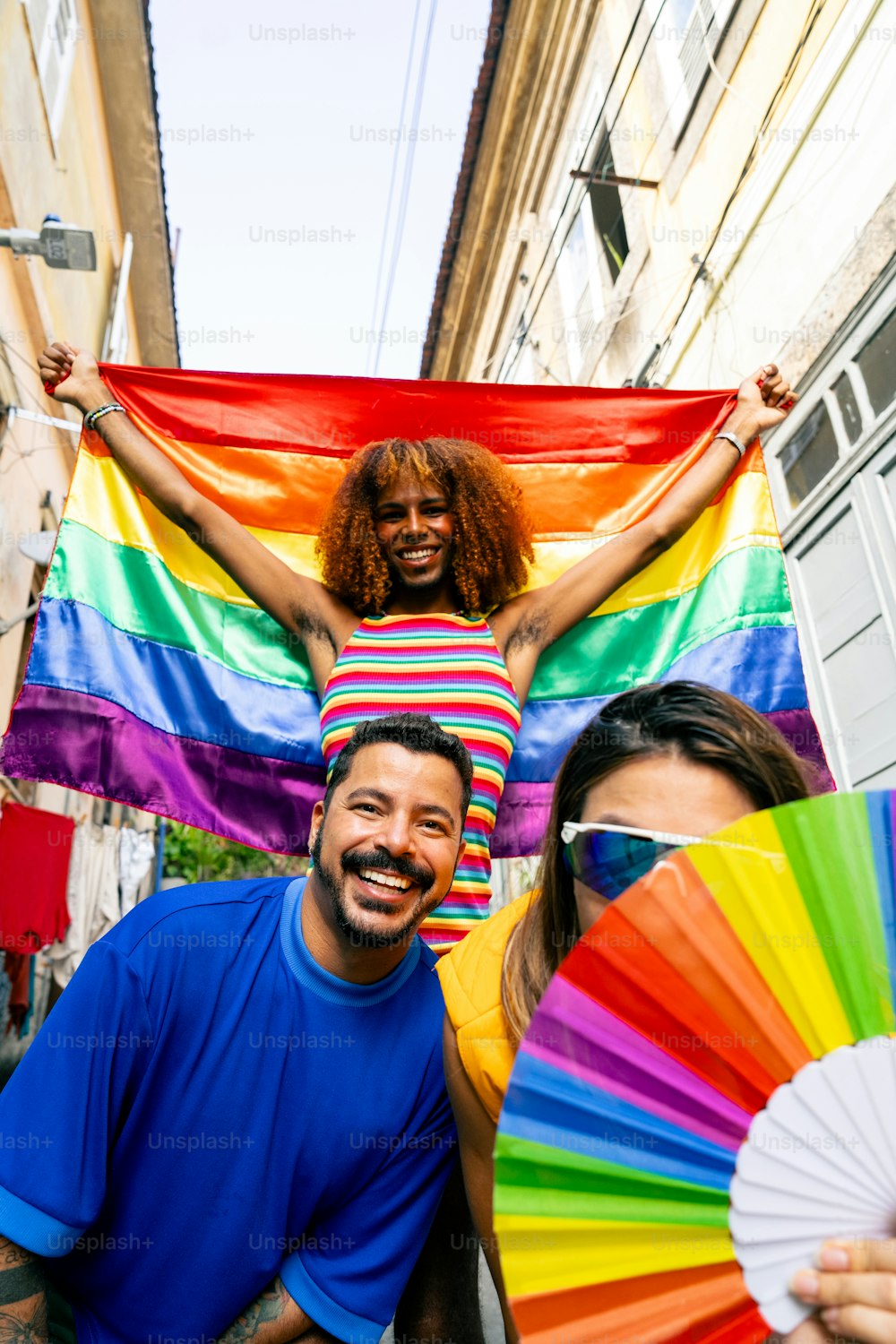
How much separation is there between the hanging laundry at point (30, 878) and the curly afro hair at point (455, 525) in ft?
17.3

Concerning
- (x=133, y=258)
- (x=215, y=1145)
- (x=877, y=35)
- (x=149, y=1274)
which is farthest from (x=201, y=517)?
(x=133, y=258)

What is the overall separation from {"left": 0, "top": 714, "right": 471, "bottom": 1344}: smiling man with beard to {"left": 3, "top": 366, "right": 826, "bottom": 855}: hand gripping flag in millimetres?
945

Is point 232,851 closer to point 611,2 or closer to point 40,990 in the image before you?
point 40,990

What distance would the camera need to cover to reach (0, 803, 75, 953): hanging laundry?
7.07 meters

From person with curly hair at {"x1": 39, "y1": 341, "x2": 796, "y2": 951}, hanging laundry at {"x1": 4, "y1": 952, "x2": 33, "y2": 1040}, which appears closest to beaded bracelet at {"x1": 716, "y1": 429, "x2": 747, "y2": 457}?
person with curly hair at {"x1": 39, "y1": 341, "x2": 796, "y2": 951}

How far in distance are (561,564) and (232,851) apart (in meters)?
16.9

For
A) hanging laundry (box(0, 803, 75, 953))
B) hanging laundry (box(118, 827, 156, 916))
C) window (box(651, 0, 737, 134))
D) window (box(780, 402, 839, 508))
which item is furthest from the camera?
hanging laundry (box(118, 827, 156, 916))

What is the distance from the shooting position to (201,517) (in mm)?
2709

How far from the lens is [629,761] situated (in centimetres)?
150

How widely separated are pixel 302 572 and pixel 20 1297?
2.09 metres

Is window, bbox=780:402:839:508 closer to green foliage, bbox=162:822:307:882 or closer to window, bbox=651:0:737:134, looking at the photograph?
window, bbox=651:0:737:134

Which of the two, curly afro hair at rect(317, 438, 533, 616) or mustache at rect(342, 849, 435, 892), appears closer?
mustache at rect(342, 849, 435, 892)

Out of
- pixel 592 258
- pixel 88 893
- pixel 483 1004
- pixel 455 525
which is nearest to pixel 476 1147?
pixel 483 1004

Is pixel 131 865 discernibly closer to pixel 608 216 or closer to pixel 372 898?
pixel 608 216
